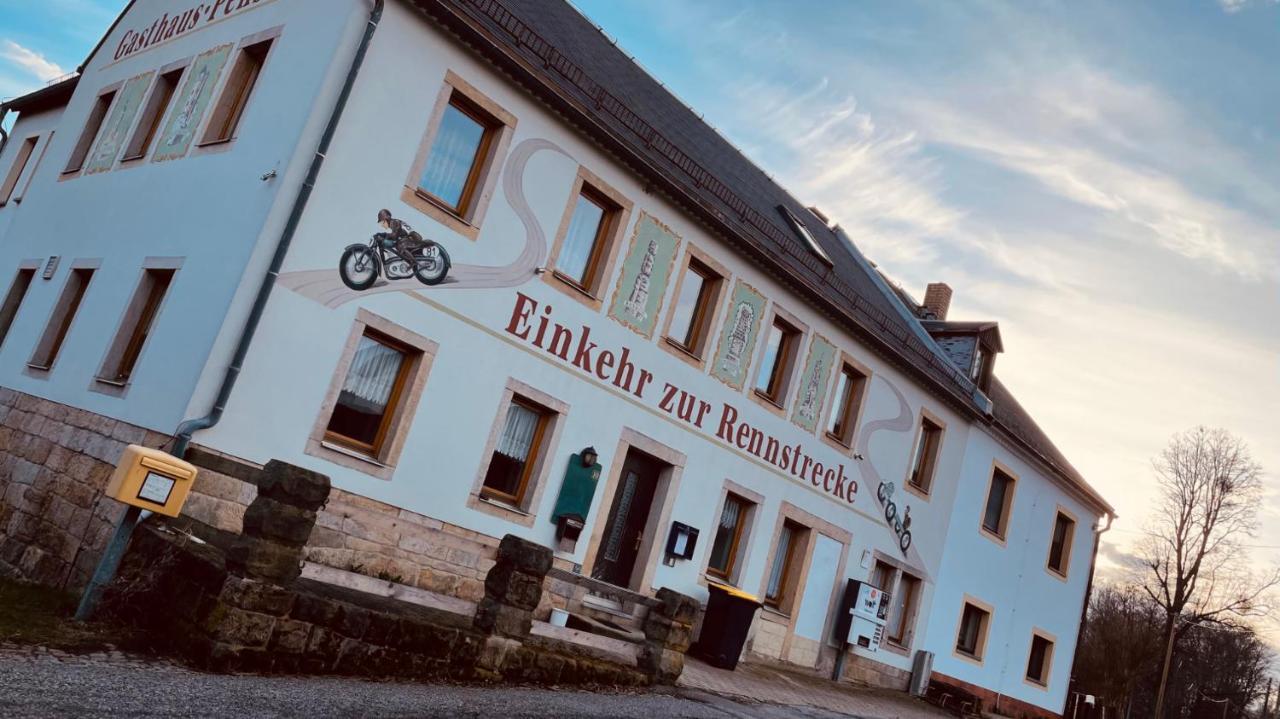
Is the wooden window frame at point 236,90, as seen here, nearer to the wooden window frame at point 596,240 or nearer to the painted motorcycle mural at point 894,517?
the wooden window frame at point 596,240

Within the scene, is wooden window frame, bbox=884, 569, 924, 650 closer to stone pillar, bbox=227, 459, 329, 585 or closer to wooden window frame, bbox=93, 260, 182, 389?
wooden window frame, bbox=93, 260, 182, 389

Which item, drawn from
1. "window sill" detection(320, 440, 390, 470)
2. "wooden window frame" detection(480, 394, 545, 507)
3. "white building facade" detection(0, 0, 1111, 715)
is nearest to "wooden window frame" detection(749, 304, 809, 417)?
"white building facade" detection(0, 0, 1111, 715)

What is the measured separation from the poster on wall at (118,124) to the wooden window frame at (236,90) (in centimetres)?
255

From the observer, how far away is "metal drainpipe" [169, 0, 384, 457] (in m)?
9.65

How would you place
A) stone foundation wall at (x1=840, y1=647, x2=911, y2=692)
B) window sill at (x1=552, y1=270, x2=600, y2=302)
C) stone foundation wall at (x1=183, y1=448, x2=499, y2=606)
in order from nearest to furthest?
1. stone foundation wall at (x1=183, y1=448, x2=499, y2=606)
2. window sill at (x1=552, y1=270, x2=600, y2=302)
3. stone foundation wall at (x1=840, y1=647, x2=911, y2=692)

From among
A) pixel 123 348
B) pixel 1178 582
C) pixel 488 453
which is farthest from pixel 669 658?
pixel 1178 582

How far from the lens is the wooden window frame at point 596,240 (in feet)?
42.9

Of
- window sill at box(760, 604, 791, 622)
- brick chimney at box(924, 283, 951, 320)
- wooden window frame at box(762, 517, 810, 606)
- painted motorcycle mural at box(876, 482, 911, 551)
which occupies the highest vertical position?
brick chimney at box(924, 283, 951, 320)

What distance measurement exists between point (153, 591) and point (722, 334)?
31.5 ft

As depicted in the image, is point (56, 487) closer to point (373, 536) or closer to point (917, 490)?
point (373, 536)

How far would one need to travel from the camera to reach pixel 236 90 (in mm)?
12227

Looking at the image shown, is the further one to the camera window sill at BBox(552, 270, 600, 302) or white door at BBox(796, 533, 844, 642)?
white door at BBox(796, 533, 844, 642)

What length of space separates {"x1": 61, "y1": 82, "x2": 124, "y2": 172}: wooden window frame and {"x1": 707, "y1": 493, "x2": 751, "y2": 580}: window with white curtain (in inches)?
441

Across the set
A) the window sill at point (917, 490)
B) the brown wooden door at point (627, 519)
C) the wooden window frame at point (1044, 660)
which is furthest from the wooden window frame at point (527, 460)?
the wooden window frame at point (1044, 660)
